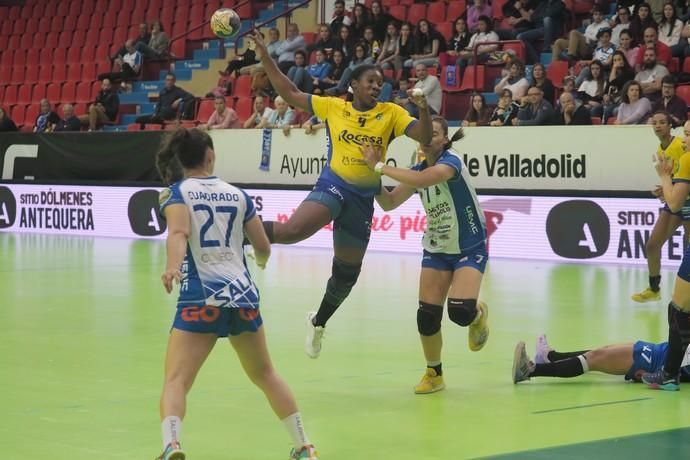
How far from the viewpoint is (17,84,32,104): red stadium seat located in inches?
1142

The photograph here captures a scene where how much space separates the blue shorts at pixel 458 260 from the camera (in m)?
7.64

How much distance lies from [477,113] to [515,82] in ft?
2.62

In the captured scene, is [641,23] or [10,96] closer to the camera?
[641,23]

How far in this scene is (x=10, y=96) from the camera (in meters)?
29.5

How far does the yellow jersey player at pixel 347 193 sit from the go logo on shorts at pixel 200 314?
10.5 ft

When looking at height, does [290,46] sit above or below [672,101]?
above

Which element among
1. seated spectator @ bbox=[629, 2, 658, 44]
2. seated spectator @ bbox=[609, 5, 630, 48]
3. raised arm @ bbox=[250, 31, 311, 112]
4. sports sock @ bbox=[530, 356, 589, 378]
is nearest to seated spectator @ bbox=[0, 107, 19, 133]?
seated spectator @ bbox=[609, 5, 630, 48]

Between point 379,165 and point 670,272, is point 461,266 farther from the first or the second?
point 670,272

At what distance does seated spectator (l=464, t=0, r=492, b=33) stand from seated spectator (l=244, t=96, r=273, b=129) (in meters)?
3.92

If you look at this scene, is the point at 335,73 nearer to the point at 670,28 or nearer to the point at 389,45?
the point at 389,45

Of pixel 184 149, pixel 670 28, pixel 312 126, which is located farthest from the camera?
pixel 312 126

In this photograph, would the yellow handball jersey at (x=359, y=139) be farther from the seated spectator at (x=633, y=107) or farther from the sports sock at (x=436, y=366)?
the seated spectator at (x=633, y=107)

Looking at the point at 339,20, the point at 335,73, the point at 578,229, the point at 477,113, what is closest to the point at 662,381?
the point at 578,229

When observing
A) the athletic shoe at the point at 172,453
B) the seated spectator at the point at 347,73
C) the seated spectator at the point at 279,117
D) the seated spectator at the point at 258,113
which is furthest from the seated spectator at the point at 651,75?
the athletic shoe at the point at 172,453
